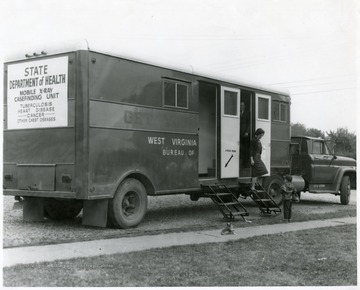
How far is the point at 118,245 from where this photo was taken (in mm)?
7312

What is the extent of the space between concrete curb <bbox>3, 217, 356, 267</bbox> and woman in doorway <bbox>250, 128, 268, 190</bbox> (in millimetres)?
2636

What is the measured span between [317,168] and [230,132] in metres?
4.28

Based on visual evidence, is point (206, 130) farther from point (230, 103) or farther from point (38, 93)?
point (38, 93)

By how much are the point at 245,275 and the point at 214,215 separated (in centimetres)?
582

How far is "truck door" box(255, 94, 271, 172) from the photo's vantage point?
1256 cm

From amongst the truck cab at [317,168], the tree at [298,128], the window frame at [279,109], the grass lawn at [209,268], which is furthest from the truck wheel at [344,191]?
the tree at [298,128]

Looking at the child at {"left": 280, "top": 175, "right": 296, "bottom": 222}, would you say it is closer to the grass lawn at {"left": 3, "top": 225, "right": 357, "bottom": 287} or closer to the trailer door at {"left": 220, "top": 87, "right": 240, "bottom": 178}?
the trailer door at {"left": 220, "top": 87, "right": 240, "bottom": 178}

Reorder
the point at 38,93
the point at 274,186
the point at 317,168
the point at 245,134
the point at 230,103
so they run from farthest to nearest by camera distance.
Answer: the point at 317,168 → the point at 274,186 → the point at 245,134 → the point at 230,103 → the point at 38,93

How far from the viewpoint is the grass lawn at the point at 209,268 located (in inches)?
215

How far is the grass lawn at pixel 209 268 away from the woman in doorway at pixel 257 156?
4463 millimetres

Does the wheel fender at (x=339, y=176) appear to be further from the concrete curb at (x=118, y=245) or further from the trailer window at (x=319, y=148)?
the concrete curb at (x=118, y=245)

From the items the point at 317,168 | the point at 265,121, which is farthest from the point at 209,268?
the point at 317,168

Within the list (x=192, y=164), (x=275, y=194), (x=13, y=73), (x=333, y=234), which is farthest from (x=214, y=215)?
(x=13, y=73)

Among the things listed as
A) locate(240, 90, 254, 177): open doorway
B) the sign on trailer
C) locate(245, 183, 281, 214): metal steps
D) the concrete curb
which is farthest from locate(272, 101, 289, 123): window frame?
the sign on trailer
